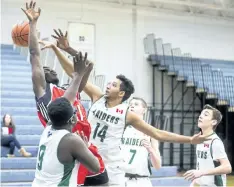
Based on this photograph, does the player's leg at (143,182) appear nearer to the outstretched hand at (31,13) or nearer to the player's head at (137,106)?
the player's head at (137,106)

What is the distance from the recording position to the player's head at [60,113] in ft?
10.4

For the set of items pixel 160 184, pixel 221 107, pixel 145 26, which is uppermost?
pixel 145 26

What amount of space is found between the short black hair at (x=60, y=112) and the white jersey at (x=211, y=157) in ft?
7.72

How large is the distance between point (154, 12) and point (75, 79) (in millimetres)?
12869

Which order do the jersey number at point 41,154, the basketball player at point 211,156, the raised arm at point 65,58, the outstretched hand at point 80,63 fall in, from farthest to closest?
the basketball player at point 211,156, the raised arm at point 65,58, the outstretched hand at point 80,63, the jersey number at point 41,154

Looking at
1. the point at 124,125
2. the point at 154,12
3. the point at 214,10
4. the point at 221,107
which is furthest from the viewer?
the point at 214,10

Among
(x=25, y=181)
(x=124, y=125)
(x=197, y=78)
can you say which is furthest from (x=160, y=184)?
(x=197, y=78)

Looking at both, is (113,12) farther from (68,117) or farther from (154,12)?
(68,117)

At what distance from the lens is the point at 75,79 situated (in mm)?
3539

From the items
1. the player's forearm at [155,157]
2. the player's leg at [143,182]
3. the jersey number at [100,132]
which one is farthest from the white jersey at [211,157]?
A: the jersey number at [100,132]

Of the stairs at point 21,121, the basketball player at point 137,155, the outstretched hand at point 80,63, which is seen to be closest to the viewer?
the outstretched hand at point 80,63

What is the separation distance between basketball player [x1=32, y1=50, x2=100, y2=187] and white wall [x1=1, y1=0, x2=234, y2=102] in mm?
11178

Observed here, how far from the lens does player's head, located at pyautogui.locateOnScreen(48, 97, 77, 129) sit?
124 inches

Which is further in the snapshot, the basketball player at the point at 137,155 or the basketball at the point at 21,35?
the basketball player at the point at 137,155
